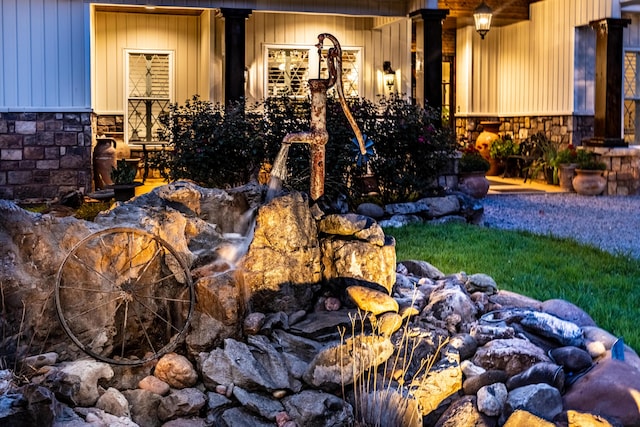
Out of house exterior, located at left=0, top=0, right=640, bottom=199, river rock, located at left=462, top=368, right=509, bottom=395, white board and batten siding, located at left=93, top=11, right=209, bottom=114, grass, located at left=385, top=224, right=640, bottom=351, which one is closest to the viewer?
river rock, located at left=462, top=368, right=509, bottom=395

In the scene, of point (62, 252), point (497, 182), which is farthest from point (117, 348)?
point (497, 182)

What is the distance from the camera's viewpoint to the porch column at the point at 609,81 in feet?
50.1

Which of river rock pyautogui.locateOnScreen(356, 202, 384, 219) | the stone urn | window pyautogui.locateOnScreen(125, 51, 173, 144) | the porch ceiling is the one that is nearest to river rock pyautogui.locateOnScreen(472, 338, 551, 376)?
river rock pyautogui.locateOnScreen(356, 202, 384, 219)

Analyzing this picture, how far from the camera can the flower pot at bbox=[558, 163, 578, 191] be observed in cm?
1534

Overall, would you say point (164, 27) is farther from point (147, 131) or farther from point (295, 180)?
point (295, 180)

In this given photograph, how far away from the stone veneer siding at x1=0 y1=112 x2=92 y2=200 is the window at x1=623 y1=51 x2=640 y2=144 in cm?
1011

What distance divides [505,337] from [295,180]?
3.98 meters

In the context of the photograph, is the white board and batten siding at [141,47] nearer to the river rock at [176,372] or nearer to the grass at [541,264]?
the grass at [541,264]

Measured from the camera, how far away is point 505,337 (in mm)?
5016

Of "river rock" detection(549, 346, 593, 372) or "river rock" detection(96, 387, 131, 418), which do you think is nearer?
"river rock" detection(96, 387, 131, 418)

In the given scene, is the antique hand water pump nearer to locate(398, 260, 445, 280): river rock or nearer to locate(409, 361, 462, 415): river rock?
locate(398, 260, 445, 280): river rock

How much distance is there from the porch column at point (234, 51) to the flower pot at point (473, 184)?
3729 millimetres

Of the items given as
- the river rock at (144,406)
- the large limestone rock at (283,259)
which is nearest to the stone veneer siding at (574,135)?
the large limestone rock at (283,259)

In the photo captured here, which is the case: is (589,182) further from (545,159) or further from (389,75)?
(389,75)
